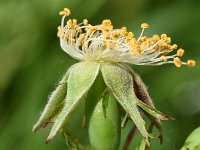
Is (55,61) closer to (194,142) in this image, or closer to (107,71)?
(107,71)

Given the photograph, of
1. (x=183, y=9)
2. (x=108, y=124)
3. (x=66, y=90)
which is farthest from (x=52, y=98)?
(x=183, y=9)

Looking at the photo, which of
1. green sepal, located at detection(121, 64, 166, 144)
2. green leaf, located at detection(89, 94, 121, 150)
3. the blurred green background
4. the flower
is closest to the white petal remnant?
the flower

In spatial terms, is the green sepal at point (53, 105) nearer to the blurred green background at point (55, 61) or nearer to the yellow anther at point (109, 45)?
the yellow anther at point (109, 45)

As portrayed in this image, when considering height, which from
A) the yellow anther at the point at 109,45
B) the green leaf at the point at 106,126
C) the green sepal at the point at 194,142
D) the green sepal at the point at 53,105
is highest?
the yellow anther at the point at 109,45

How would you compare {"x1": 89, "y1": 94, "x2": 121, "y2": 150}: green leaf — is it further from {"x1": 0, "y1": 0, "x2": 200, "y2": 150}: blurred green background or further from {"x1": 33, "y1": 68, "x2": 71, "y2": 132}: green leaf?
{"x1": 0, "y1": 0, "x2": 200, "y2": 150}: blurred green background

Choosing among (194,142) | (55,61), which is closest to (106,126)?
(194,142)

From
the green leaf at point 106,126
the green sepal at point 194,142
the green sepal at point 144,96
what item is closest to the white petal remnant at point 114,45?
the green sepal at point 144,96
